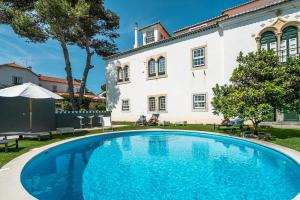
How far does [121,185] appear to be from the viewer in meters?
5.24

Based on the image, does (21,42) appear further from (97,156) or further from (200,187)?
(200,187)

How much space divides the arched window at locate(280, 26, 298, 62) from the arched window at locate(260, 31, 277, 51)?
53 centimetres

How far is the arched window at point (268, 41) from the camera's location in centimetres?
1465

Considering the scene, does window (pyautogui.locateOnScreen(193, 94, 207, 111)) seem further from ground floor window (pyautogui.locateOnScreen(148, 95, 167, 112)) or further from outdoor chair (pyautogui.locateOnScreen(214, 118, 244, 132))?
ground floor window (pyautogui.locateOnScreen(148, 95, 167, 112))

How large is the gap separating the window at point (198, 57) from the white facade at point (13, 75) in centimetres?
3271

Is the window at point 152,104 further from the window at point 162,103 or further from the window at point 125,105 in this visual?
the window at point 125,105

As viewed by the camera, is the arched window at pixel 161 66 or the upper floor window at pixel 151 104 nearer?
the arched window at pixel 161 66

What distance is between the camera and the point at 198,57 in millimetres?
18188

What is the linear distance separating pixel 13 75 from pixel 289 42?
41657mm

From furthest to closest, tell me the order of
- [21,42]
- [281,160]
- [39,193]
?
[21,42], [281,160], [39,193]

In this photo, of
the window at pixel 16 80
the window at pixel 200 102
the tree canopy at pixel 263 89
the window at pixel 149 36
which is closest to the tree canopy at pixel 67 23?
the window at pixel 149 36

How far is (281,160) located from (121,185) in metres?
6.18

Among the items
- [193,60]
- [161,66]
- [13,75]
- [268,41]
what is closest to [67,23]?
[161,66]

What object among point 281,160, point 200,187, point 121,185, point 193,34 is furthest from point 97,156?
point 193,34
